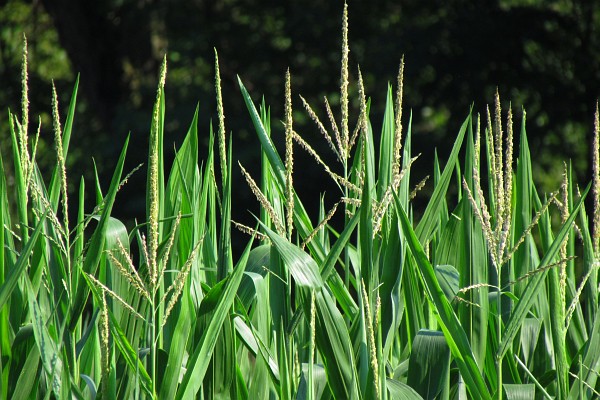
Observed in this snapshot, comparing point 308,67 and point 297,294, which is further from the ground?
point 308,67

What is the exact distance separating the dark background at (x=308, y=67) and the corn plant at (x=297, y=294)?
5.01 metres

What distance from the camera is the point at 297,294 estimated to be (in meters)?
1.30

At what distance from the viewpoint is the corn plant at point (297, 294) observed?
105cm

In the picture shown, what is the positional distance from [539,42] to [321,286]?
6.43 metres

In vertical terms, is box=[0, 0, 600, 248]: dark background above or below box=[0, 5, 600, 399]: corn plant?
above

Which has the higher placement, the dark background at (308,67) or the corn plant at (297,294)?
the dark background at (308,67)

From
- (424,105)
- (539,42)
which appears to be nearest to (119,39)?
(424,105)

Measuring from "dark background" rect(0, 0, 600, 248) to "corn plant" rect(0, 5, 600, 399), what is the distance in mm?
5015

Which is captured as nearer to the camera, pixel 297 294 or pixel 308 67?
pixel 297 294

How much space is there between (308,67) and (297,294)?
23.1ft

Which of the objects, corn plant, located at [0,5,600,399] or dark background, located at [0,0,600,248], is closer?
corn plant, located at [0,5,600,399]

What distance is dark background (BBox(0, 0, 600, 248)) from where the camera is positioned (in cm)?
690

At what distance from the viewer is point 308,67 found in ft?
26.8

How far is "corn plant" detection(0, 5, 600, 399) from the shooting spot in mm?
1048
